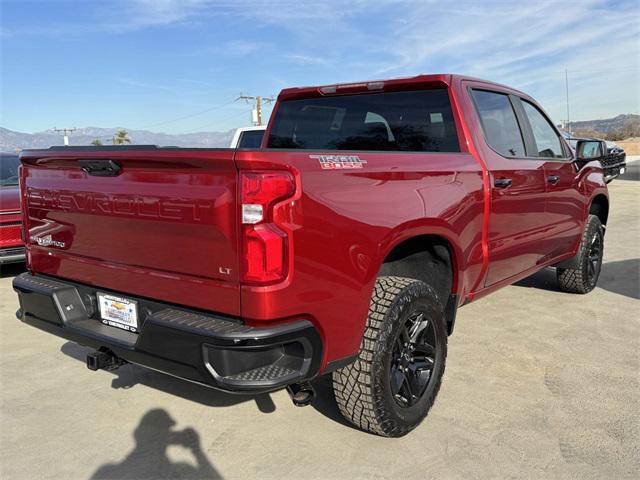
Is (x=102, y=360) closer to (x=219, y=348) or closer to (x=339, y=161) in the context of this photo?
(x=219, y=348)

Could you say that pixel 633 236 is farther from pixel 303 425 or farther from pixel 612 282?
pixel 303 425

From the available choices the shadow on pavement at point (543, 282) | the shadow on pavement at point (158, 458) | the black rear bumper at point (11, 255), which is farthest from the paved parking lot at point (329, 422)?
the black rear bumper at point (11, 255)

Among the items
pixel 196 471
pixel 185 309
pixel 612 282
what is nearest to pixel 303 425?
pixel 196 471

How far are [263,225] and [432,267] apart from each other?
1.61 m

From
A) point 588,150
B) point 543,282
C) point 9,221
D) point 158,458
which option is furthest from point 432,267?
point 9,221

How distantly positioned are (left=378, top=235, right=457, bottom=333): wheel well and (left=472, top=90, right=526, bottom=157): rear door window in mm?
925

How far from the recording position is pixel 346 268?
237 cm

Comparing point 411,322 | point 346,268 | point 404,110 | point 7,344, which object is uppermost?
point 404,110

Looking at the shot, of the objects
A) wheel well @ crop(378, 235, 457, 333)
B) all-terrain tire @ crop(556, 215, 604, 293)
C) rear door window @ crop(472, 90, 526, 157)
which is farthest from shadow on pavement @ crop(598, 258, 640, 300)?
wheel well @ crop(378, 235, 457, 333)

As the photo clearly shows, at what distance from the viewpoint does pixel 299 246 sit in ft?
7.06

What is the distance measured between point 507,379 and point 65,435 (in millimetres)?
2691

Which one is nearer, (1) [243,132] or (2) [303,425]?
(2) [303,425]

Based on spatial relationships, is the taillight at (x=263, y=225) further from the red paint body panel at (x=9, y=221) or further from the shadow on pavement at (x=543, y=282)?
the red paint body panel at (x=9, y=221)

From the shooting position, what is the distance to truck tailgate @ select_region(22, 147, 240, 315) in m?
2.16
